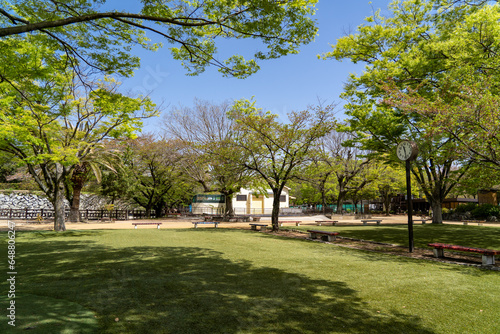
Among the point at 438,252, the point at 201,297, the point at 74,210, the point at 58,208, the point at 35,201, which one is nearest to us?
the point at 201,297

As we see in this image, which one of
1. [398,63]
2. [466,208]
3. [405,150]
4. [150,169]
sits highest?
[398,63]

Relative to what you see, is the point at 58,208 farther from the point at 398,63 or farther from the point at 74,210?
the point at 398,63

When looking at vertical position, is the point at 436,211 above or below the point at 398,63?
below

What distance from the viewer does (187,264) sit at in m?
7.57

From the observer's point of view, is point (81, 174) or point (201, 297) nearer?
point (201, 297)

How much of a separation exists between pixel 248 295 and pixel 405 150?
912 cm

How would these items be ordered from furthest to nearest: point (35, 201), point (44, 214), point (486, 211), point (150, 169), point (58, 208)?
point (150, 169) < point (35, 201) < point (486, 211) < point (44, 214) < point (58, 208)

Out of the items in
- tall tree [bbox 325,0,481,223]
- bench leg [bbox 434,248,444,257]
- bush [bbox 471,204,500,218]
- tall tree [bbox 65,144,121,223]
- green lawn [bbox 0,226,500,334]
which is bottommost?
bush [bbox 471,204,500,218]

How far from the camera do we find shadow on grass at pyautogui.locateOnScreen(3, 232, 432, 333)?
3.88 m

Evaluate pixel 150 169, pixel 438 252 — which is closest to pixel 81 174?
pixel 150 169

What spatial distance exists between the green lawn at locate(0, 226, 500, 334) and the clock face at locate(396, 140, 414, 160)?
4.21 m

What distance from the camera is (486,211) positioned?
31.1 metres

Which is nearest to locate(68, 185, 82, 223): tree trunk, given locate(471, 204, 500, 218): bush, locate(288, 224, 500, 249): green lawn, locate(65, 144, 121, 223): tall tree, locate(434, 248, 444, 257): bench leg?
locate(65, 144, 121, 223): tall tree

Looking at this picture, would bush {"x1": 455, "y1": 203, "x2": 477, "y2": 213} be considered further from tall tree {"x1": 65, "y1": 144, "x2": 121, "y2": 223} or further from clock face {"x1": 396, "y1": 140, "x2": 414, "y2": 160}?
tall tree {"x1": 65, "y1": 144, "x2": 121, "y2": 223}
